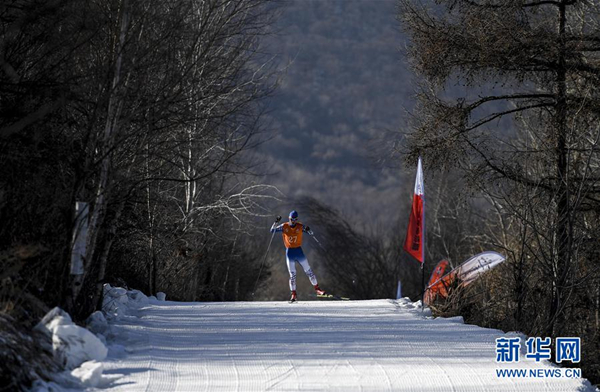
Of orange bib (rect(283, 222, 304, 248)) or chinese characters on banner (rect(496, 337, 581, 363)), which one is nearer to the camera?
chinese characters on banner (rect(496, 337, 581, 363))

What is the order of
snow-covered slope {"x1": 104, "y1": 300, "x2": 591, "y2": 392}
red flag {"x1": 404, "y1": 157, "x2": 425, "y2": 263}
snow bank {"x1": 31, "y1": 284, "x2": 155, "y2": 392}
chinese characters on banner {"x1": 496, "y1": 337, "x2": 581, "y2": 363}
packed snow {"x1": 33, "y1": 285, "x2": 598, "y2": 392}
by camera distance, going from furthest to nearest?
red flag {"x1": 404, "y1": 157, "x2": 425, "y2": 263}, chinese characters on banner {"x1": 496, "y1": 337, "x2": 581, "y2": 363}, snow-covered slope {"x1": 104, "y1": 300, "x2": 591, "y2": 392}, packed snow {"x1": 33, "y1": 285, "x2": 598, "y2": 392}, snow bank {"x1": 31, "y1": 284, "x2": 155, "y2": 392}

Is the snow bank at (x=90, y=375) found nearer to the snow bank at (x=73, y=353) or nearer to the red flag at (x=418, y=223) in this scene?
the snow bank at (x=73, y=353)

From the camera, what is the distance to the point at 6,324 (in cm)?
995

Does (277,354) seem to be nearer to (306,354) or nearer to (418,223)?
(306,354)

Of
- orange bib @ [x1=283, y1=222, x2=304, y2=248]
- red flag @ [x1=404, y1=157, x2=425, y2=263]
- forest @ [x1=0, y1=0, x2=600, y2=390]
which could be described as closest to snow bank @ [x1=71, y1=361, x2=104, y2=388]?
forest @ [x1=0, y1=0, x2=600, y2=390]

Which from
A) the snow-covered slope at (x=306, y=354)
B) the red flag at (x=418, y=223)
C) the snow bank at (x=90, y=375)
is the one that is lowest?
the snow bank at (x=90, y=375)

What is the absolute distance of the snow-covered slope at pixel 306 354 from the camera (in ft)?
34.0

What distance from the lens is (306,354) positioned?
39.3ft

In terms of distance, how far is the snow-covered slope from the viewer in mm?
10352

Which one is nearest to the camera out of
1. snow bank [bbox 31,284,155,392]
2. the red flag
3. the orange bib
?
snow bank [bbox 31,284,155,392]

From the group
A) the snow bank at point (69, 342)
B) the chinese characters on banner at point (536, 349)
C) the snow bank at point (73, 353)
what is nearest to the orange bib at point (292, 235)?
the chinese characters on banner at point (536, 349)

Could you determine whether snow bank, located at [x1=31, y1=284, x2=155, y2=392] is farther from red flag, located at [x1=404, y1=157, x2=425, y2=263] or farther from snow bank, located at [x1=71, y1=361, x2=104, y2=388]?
red flag, located at [x1=404, y1=157, x2=425, y2=263]

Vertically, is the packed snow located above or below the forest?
below

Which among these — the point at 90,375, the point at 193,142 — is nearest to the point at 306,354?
the point at 90,375
